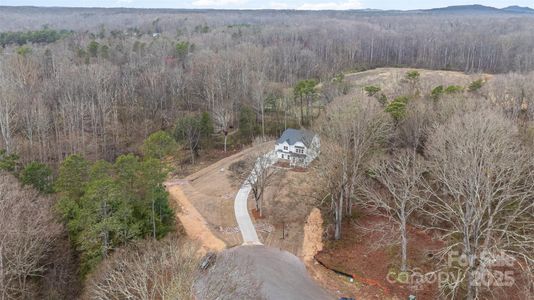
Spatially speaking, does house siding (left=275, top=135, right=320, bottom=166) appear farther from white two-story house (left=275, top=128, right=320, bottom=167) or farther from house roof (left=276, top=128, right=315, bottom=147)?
house roof (left=276, top=128, right=315, bottom=147)

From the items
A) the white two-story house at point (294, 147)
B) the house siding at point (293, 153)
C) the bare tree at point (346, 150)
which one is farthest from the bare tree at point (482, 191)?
the white two-story house at point (294, 147)

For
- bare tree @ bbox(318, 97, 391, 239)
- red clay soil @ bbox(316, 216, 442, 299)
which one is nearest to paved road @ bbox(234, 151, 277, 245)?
red clay soil @ bbox(316, 216, 442, 299)

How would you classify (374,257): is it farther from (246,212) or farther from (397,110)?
(397,110)

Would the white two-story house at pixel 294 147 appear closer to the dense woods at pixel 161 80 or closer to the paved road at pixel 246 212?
the paved road at pixel 246 212

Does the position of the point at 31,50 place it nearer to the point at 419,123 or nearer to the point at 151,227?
the point at 151,227

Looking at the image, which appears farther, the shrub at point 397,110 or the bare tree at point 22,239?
the shrub at point 397,110

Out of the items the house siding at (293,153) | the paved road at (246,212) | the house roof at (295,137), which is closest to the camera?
the paved road at (246,212)

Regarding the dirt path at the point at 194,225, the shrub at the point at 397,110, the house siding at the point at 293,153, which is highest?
the shrub at the point at 397,110

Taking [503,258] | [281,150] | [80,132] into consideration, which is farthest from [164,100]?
[503,258]
